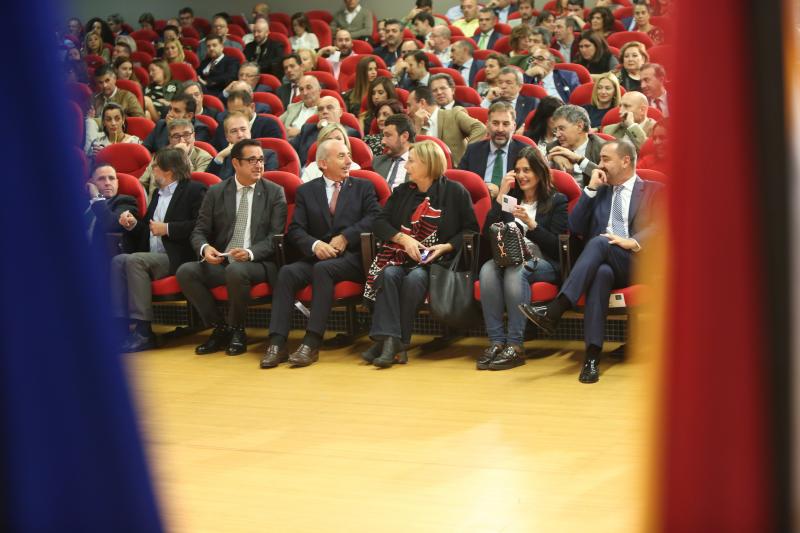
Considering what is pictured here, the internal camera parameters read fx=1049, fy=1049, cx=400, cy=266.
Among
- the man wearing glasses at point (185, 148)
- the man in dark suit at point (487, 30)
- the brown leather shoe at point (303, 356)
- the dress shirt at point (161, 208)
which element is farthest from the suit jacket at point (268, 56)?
the brown leather shoe at point (303, 356)

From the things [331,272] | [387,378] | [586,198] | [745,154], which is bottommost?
[387,378]

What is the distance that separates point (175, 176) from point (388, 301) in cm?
175

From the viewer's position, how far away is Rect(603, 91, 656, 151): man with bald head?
6017mm

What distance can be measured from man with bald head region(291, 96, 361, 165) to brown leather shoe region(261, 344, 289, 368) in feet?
7.44

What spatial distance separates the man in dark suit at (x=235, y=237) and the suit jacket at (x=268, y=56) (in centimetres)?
460

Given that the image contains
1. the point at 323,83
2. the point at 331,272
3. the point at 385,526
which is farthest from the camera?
the point at 323,83

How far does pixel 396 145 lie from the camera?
6.26m

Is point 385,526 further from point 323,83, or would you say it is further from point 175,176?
point 323,83

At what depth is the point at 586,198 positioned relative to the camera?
5031 mm

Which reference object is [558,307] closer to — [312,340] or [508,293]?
[508,293]

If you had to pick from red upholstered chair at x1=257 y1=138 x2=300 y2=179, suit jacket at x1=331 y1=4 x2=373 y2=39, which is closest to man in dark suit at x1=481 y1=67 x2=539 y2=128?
A: red upholstered chair at x1=257 y1=138 x2=300 y2=179

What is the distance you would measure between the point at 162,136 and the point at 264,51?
3039 millimetres

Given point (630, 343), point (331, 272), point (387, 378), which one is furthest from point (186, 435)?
point (630, 343)

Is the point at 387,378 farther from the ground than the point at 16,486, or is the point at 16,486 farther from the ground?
the point at 16,486
